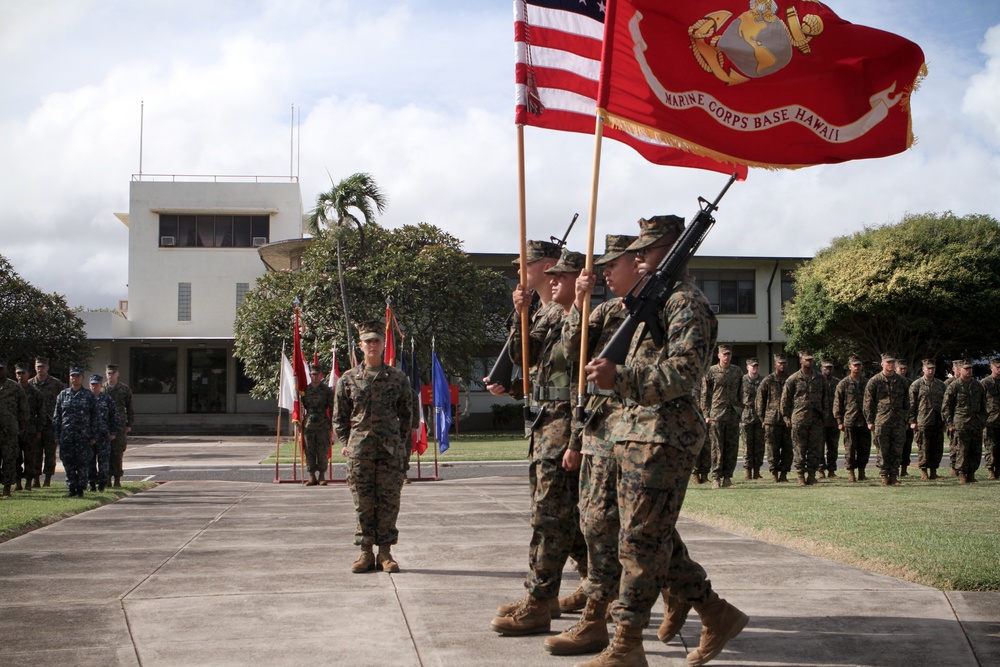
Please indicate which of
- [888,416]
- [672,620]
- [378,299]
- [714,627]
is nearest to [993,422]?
[888,416]

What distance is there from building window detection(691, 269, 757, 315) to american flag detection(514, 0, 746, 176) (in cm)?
3667

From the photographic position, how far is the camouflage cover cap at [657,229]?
208 inches

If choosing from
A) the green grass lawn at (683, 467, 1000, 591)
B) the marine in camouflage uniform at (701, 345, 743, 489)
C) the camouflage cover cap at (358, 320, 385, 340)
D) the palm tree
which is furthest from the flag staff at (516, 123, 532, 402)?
the palm tree

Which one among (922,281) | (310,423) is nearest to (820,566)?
(310,423)

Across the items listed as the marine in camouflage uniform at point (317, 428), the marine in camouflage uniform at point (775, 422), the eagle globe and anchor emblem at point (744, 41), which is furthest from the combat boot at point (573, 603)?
the marine in camouflage uniform at point (317, 428)

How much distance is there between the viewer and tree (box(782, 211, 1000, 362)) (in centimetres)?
3491

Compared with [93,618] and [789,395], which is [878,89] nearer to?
[93,618]

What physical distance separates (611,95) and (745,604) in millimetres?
3453

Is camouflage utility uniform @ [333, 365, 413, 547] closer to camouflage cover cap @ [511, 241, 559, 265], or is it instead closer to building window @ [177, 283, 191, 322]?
camouflage cover cap @ [511, 241, 559, 265]

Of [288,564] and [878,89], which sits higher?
[878,89]

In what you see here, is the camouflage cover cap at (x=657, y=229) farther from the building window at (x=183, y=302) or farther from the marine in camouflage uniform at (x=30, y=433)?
the building window at (x=183, y=302)

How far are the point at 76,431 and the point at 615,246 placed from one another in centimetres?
1114

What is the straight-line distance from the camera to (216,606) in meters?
6.47

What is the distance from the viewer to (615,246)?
18.2ft
